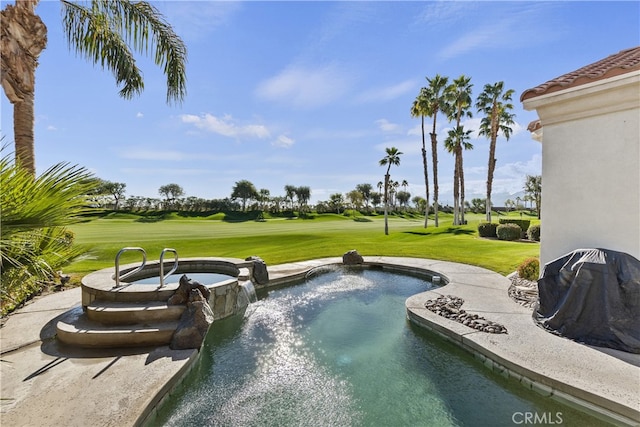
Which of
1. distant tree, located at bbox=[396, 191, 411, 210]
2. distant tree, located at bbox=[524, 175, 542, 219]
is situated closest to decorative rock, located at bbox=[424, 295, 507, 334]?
distant tree, located at bbox=[524, 175, 542, 219]

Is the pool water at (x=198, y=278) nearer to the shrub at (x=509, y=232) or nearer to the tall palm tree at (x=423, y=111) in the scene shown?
the shrub at (x=509, y=232)

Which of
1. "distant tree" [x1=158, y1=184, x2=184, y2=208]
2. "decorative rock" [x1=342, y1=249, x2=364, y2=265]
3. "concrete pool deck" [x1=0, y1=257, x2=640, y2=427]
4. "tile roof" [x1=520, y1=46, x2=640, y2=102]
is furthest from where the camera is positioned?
"distant tree" [x1=158, y1=184, x2=184, y2=208]

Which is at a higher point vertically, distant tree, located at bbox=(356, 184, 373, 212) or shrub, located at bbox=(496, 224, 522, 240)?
distant tree, located at bbox=(356, 184, 373, 212)

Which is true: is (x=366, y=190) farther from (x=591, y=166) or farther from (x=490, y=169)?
(x=591, y=166)

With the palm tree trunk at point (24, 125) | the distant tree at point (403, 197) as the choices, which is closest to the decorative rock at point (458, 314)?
the palm tree trunk at point (24, 125)

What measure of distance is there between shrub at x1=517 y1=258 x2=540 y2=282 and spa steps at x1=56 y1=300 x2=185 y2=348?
865cm

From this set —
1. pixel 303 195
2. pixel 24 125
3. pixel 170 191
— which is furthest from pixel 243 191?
pixel 24 125

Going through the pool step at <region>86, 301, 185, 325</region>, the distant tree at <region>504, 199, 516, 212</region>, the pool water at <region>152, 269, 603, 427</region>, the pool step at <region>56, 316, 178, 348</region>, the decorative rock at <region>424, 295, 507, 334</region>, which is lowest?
the pool water at <region>152, 269, 603, 427</region>

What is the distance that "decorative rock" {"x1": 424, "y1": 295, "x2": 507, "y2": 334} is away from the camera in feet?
15.5

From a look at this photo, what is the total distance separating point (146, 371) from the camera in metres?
3.57

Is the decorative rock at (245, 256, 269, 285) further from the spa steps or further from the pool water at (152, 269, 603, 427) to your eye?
the spa steps

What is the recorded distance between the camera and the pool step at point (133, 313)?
4621 millimetres

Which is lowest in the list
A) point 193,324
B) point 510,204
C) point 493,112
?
point 193,324

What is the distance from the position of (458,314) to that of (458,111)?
26.2m
